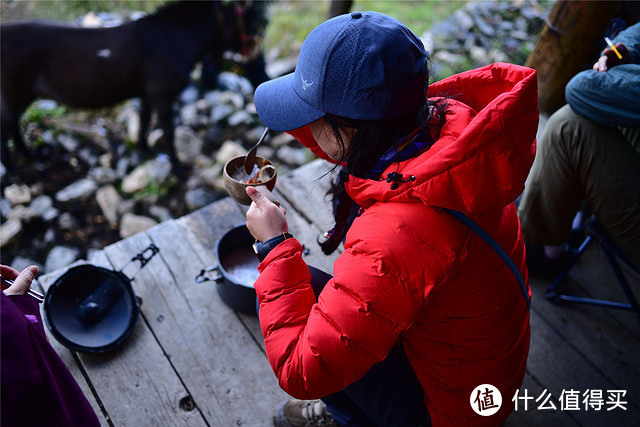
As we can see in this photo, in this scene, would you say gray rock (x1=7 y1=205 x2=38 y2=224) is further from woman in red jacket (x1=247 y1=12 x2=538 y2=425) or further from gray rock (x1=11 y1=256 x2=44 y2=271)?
woman in red jacket (x1=247 y1=12 x2=538 y2=425)

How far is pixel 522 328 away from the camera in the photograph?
1.48 metres

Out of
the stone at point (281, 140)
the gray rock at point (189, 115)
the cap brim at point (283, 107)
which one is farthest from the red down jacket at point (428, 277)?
the gray rock at point (189, 115)

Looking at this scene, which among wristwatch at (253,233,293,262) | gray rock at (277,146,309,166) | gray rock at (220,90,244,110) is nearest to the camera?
wristwatch at (253,233,293,262)

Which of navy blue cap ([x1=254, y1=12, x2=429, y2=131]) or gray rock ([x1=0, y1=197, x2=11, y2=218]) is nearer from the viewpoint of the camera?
navy blue cap ([x1=254, y1=12, x2=429, y2=131])

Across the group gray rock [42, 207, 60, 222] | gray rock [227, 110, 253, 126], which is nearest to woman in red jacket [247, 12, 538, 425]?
gray rock [42, 207, 60, 222]

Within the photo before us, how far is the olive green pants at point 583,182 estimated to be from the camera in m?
2.07

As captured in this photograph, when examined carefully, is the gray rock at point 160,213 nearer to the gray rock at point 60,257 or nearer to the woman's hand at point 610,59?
the gray rock at point 60,257

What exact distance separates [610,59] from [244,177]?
188 centimetres

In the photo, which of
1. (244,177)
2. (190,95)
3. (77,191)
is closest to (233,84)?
(190,95)

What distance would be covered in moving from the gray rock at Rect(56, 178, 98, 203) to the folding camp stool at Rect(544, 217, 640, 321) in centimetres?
386

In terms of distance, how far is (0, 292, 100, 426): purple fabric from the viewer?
1.08m

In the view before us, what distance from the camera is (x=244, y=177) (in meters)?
1.94

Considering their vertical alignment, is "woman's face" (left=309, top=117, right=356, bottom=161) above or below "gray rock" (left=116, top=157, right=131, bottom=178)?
above

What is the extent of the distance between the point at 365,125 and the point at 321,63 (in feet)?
0.70
